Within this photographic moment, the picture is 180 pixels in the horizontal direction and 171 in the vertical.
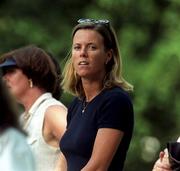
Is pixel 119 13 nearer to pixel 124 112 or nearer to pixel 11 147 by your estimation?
pixel 124 112

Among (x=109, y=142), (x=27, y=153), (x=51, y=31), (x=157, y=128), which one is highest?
(x=27, y=153)

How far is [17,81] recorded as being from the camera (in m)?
5.38

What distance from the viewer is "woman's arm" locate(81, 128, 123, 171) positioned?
4.68m

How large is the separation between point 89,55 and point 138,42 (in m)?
3.60

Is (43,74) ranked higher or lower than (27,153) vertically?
lower

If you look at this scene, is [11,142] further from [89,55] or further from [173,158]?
[89,55]

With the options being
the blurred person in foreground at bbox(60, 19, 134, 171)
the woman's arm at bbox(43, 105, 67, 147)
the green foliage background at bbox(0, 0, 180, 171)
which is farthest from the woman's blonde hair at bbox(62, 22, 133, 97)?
the green foliage background at bbox(0, 0, 180, 171)

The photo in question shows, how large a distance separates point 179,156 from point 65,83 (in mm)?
842

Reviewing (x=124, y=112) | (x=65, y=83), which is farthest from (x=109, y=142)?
(x=65, y=83)

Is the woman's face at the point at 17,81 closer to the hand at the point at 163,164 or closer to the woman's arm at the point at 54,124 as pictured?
the woman's arm at the point at 54,124

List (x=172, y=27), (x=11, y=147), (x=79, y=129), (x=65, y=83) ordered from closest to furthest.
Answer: (x=11, y=147) → (x=79, y=129) → (x=65, y=83) → (x=172, y=27)

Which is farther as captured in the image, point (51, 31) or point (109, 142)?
point (51, 31)

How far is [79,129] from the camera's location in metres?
4.78

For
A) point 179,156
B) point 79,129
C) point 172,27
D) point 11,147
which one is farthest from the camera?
point 172,27
